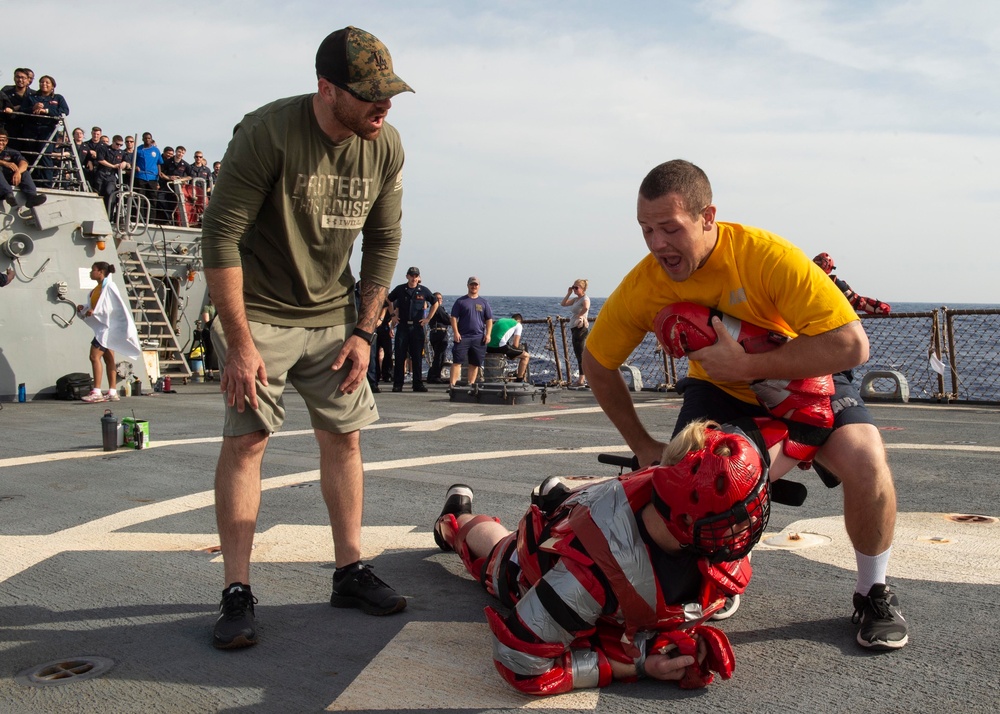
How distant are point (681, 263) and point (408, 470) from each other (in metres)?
4.05

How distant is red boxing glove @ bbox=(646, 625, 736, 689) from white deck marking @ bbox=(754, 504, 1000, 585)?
4.72 feet

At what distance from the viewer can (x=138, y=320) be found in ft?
60.4

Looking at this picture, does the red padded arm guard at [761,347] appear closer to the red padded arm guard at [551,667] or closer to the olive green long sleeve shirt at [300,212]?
the red padded arm guard at [551,667]

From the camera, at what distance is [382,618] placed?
3.69 m

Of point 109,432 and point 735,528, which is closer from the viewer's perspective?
point 735,528

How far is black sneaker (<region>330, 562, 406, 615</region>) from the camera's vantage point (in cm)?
371

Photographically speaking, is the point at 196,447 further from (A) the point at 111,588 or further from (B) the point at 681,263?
(B) the point at 681,263

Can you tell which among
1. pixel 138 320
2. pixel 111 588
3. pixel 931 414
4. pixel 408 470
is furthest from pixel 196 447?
pixel 138 320

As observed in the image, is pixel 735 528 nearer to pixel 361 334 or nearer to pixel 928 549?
pixel 361 334

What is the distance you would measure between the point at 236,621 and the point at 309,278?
54.1 inches

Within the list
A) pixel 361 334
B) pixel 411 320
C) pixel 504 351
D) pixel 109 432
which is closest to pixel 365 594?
pixel 361 334

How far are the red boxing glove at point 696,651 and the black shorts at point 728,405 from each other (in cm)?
84

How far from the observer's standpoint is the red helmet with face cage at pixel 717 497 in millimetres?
2756

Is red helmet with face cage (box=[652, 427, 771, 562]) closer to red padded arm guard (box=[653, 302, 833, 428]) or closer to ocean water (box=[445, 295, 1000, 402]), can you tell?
red padded arm guard (box=[653, 302, 833, 428])
